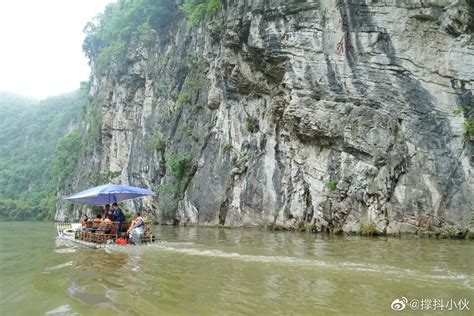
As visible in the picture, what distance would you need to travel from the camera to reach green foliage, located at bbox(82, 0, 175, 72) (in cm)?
4078

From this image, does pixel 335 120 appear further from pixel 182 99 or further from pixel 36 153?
pixel 36 153

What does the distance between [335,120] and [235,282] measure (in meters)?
15.0

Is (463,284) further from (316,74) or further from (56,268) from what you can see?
(316,74)

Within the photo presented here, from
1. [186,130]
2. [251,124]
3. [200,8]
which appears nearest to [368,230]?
[251,124]

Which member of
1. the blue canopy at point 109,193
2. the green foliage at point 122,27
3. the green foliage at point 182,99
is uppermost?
the green foliage at point 122,27

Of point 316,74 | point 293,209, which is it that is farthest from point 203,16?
point 293,209

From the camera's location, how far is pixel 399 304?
18.9ft

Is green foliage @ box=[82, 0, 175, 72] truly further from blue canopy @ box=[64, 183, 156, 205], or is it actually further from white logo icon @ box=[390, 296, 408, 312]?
white logo icon @ box=[390, 296, 408, 312]

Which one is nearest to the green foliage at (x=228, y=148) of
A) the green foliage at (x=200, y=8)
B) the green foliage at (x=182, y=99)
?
the green foliage at (x=182, y=99)

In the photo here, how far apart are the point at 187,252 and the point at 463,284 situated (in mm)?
7232

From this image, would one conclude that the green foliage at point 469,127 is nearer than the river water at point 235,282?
No

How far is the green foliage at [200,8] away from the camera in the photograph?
97.0ft

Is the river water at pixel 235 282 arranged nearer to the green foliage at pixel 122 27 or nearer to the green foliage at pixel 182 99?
the green foliage at pixel 182 99

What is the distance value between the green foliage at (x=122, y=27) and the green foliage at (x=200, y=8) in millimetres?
5624
